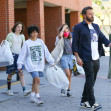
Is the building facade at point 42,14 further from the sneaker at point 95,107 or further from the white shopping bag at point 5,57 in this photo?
the sneaker at point 95,107

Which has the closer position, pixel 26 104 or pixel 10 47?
pixel 26 104

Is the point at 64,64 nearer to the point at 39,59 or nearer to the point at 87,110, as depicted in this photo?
the point at 39,59

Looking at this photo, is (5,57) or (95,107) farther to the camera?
(5,57)

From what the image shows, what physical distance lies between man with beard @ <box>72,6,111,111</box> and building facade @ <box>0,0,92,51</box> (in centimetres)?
817

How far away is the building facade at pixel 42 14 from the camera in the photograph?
14.8 metres

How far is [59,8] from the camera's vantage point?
68.9 ft

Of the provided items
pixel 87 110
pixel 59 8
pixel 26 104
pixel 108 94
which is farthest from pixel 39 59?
pixel 59 8

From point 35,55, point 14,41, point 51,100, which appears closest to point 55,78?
point 51,100

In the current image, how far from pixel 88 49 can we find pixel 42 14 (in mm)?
11436

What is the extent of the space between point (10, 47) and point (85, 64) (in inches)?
104

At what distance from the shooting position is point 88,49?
22.4ft

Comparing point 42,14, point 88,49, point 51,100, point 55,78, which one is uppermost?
point 42,14

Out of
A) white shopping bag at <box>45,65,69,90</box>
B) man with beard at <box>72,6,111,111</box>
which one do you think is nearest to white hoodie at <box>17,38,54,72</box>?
white shopping bag at <box>45,65,69,90</box>

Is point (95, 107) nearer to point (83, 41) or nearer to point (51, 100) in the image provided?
point (83, 41)
